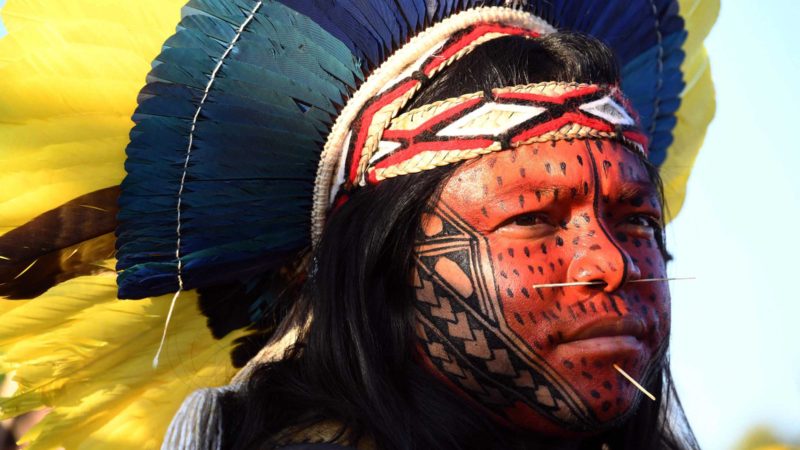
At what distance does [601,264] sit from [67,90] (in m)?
1.40

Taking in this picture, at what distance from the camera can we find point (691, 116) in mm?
3205

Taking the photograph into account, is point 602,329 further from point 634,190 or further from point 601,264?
point 634,190

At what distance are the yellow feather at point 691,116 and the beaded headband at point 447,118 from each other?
0.76 meters

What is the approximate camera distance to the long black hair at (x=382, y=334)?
215 cm

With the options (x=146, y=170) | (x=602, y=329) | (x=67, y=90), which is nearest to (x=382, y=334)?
(x=602, y=329)

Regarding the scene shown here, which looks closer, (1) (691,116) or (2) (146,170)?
(2) (146,170)

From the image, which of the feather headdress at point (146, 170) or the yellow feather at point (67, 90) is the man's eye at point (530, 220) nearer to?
the feather headdress at point (146, 170)

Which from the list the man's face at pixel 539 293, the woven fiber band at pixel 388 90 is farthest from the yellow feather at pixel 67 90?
the man's face at pixel 539 293

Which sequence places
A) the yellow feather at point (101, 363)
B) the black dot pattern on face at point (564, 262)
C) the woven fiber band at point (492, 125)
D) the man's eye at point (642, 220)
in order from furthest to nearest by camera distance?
1. the yellow feather at point (101, 363)
2. the man's eye at point (642, 220)
3. the woven fiber band at point (492, 125)
4. the black dot pattern on face at point (564, 262)

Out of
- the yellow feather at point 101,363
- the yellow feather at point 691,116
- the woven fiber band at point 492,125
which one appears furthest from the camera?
the yellow feather at point 691,116

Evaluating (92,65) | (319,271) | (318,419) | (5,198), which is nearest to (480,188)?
(319,271)

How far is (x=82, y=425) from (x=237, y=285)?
562 millimetres

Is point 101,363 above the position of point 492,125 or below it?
below

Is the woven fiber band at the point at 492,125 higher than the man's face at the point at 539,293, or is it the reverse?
the woven fiber band at the point at 492,125
